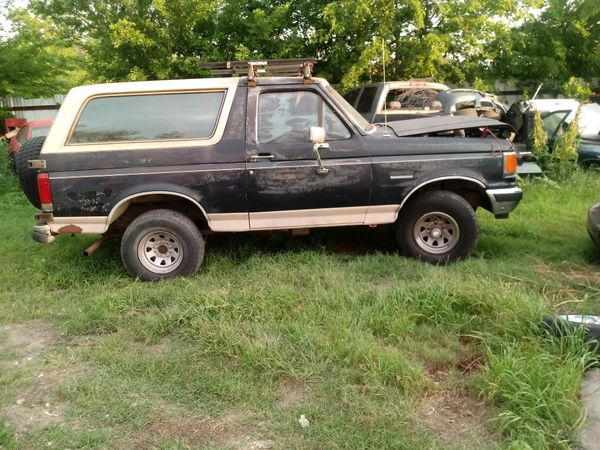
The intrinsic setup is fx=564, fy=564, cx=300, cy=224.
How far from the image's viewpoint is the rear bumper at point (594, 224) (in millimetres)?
5262

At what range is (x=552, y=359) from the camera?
11.3ft

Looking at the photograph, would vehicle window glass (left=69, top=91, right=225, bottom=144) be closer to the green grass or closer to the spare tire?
the spare tire

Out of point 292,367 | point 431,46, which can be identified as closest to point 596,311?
point 292,367

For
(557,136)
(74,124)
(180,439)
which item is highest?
(74,124)

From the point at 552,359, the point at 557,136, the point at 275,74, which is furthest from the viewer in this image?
the point at 557,136

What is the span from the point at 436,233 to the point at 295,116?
182cm

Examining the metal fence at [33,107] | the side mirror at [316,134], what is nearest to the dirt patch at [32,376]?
the side mirror at [316,134]

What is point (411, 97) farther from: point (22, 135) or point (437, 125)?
point (22, 135)

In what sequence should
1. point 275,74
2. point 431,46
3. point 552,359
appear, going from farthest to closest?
point 431,46 < point 275,74 < point 552,359

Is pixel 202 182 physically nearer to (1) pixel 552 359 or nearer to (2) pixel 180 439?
(2) pixel 180 439

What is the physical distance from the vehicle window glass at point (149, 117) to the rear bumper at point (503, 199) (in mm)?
2800

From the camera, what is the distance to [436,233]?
222 inches

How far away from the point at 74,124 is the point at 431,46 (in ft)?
27.9

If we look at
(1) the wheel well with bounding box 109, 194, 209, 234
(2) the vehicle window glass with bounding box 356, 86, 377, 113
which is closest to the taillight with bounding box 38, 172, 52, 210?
(1) the wheel well with bounding box 109, 194, 209, 234
